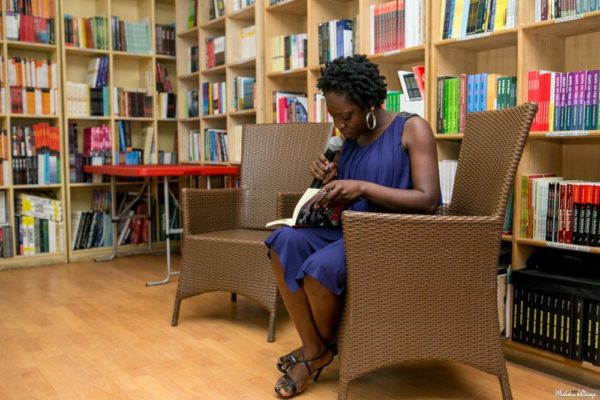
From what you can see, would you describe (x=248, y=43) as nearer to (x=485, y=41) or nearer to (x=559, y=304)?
(x=485, y=41)

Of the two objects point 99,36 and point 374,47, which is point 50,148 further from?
point 374,47

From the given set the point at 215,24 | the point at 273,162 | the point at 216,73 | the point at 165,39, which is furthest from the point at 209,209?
the point at 165,39

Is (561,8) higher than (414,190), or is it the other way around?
(561,8)

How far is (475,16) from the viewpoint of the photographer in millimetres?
2482

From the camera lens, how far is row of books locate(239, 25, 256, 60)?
3.93 m

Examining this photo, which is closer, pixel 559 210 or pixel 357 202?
pixel 357 202

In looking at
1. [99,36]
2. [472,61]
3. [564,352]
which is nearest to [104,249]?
[99,36]

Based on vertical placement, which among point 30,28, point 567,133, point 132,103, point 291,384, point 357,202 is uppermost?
point 30,28

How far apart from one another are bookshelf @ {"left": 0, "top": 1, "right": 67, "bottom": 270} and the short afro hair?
3012mm

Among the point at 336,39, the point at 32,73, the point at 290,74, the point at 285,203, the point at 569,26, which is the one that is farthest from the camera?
the point at 32,73

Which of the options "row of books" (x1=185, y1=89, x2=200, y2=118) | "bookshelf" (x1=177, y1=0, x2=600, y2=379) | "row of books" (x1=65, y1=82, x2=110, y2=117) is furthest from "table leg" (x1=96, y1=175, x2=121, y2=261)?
"bookshelf" (x1=177, y1=0, x2=600, y2=379)

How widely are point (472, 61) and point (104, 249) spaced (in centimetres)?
313

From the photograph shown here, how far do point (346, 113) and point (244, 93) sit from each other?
219cm

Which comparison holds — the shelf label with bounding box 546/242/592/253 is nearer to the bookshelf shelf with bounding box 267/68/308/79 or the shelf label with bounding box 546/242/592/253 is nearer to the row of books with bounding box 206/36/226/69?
the bookshelf shelf with bounding box 267/68/308/79
